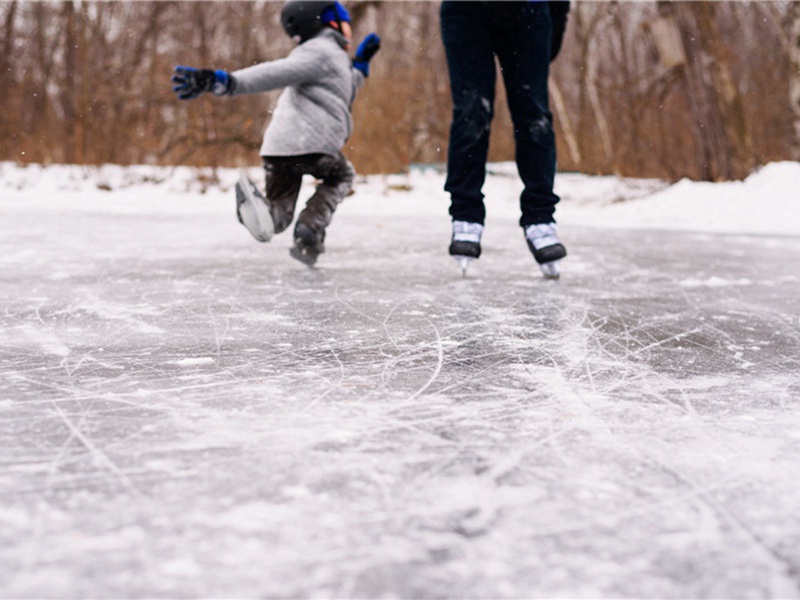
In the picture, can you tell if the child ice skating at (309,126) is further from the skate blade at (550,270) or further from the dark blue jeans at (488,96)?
the skate blade at (550,270)

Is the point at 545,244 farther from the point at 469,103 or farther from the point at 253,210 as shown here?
the point at 253,210

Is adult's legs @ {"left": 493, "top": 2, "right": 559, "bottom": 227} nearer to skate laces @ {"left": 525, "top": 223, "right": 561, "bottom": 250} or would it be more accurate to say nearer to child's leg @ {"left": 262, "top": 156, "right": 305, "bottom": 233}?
skate laces @ {"left": 525, "top": 223, "right": 561, "bottom": 250}

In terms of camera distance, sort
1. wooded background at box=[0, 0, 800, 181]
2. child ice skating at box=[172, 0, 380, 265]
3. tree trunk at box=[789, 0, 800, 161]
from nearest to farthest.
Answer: child ice skating at box=[172, 0, 380, 265]
tree trunk at box=[789, 0, 800, 161]
wooded background at box=[0, 0, 800, 181]

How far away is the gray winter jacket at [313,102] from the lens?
132 inches

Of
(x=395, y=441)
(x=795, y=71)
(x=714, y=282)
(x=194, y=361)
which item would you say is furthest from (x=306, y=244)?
(x=795, y=71)

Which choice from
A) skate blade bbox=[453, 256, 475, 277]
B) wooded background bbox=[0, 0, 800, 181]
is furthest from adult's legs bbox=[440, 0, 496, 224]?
wooded background bbox=[0, 0, 800, 181]

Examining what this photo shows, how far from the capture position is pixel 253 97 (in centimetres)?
977

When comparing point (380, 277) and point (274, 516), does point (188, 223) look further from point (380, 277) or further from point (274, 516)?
point (274, 516)

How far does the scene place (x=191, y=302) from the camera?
249 cm

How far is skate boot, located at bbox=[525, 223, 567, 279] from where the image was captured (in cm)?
301

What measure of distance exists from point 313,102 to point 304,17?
35 centimetres

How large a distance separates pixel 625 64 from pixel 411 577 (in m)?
8.99

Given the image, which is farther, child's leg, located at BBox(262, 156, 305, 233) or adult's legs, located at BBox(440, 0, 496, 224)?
child's leg, located at BBox(262, 156, 305, 233)

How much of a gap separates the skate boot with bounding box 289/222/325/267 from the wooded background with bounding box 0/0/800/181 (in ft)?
17.1
